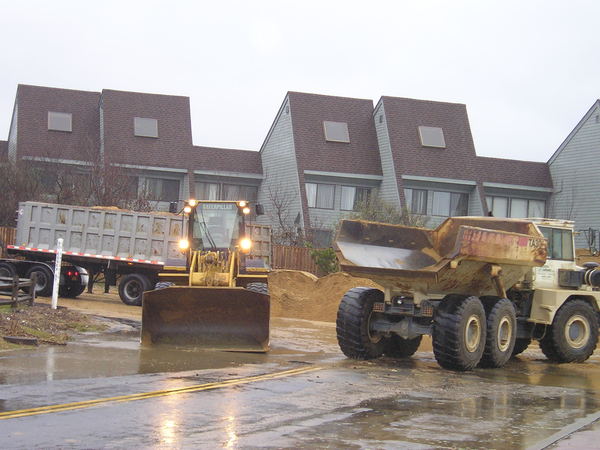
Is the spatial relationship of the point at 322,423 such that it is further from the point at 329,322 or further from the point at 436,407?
the point at 329,322

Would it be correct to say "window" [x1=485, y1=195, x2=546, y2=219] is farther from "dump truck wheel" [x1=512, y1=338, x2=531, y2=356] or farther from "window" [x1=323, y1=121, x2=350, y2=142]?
"dump truck wheel" [x1=512, y1=338, x2=531, y2=356]

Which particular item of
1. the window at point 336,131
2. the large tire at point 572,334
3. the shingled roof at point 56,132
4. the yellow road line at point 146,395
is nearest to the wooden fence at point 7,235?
the shingled roof at point 56,132

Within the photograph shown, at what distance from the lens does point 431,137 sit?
49.1 meters

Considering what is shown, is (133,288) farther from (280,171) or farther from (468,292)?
(280,171)

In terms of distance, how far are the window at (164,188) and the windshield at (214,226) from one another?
27.1 metres

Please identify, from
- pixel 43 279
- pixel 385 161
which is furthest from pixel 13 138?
pixel 43 279

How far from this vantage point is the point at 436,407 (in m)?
11.7

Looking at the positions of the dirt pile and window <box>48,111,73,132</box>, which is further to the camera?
window <box>48,111,73,132</box>

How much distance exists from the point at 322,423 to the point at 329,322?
18.8m

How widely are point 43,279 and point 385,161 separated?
23.3m

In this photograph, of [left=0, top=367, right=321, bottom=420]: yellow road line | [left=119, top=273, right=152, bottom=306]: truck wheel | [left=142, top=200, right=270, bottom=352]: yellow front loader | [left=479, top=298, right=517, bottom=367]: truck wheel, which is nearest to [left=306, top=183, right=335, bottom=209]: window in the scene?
[left=119, top=273, right=152, bottom=306]: truck wheel

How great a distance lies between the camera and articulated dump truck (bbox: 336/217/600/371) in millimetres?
15883

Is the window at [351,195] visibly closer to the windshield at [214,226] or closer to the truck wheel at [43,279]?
the truck wheel at [43,279]

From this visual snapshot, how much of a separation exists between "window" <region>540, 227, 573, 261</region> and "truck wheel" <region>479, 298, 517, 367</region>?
2.18 m
